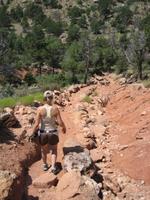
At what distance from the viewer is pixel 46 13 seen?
124312mm

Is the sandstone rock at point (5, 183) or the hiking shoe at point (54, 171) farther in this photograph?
the hiking shoe at point (54, 171)

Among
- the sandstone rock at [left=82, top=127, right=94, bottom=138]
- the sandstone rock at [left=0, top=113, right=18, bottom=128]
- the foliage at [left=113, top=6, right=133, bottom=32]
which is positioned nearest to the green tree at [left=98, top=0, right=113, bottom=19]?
the foliage at [left=113, top=6, right=133, bottom=32]

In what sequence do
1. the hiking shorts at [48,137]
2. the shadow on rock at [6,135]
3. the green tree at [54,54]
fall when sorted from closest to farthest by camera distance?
1. the hiking shorts at [48,137]
2. the shadow on rock at [6,135]
3. the green tree at [54,54]

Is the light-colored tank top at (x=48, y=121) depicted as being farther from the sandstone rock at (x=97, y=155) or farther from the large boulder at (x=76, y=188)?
the sandstone rock at (x=97, y=155)

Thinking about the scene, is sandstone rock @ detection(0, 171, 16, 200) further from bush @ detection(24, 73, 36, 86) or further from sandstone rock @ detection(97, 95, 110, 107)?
bush @ detection(24, 73, 36, 86)

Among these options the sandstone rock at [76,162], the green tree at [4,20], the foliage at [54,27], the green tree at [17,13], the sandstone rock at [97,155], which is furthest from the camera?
the green tree at [17,13]

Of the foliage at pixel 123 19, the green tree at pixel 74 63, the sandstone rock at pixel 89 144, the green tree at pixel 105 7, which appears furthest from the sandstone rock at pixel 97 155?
the green tree at pixel 105 7

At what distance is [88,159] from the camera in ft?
35.6

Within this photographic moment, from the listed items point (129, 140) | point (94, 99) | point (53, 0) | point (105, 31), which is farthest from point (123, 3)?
point (129, 140)

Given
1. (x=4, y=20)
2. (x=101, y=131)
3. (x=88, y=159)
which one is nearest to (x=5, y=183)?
(x=88, y=159)

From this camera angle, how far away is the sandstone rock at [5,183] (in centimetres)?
846

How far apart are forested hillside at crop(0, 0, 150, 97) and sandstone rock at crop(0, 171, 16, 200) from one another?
93.8ft

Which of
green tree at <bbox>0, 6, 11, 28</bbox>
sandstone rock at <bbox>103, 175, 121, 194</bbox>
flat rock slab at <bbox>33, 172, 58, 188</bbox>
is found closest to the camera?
flat rock slab at <bbox>33, 172, 58, 188</bbox>

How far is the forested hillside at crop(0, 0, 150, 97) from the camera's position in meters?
55.7
